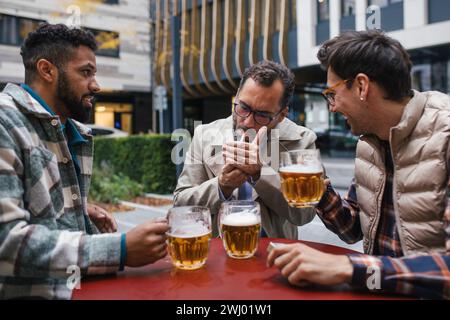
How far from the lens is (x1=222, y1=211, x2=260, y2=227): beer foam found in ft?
5.16

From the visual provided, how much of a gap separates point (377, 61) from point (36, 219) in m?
1.42

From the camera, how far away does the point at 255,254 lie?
67.2 inches

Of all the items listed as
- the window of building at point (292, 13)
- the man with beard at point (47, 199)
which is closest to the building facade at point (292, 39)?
the window of building at point (292, 13)

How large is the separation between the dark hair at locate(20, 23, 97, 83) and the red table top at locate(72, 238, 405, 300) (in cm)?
98

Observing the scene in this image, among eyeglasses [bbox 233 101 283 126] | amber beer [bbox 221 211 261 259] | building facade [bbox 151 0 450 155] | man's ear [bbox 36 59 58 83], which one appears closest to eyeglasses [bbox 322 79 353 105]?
eyeglasses [bbox 233 101 283 126]

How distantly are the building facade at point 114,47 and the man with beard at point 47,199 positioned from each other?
61.2ft

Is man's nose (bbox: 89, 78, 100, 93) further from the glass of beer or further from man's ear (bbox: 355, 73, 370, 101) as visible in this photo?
man's ear (bbox: 355, 73, 370, 101)

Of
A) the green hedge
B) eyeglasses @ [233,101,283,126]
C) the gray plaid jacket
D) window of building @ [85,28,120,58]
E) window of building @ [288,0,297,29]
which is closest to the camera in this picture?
the gray plaid jacket

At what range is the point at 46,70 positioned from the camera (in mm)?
1795

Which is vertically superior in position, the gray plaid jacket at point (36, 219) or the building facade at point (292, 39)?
the building facade at point (292, 39)

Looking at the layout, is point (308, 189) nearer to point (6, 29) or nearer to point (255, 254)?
point (255, 254)

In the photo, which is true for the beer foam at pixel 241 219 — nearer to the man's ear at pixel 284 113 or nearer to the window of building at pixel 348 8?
the man's ear at pixel 284 113

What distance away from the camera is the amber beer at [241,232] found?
1576mm
